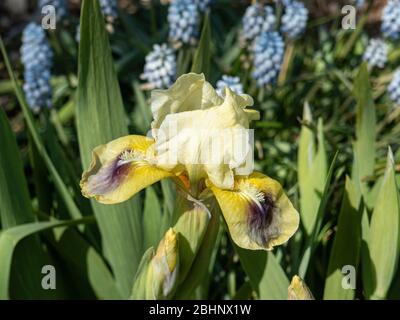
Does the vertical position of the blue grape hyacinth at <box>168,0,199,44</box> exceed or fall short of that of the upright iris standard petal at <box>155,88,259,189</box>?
it exceeds it

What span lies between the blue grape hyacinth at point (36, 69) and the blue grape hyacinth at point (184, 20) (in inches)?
16.6

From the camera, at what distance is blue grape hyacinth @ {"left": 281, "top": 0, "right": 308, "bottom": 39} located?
8.63 feet

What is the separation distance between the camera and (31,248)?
1980 millimetres

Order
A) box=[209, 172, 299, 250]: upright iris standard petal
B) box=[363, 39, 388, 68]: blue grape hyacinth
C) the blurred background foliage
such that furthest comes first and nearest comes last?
1. box=[363, 39, 388, 68]: blue grape hyacinth
2. the blurred background foliage
3. box=[209, 172, 299, 250]: upright iris standard petal

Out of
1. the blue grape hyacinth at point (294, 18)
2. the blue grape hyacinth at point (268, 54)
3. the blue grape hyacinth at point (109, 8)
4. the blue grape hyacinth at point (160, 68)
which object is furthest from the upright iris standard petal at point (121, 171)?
the blue grape hyacinth at point (294, 18)

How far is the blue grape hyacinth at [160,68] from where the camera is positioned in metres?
2.38

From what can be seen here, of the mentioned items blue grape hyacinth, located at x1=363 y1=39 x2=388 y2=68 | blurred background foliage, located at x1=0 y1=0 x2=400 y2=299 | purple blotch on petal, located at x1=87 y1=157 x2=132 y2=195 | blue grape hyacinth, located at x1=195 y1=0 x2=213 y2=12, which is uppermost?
blue grape hyacinth, located at x1=195 y1=0 x2=213 y2=12

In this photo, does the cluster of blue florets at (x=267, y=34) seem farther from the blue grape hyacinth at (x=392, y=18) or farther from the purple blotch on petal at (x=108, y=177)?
the purple blotch on petal at (x=108, y=177)

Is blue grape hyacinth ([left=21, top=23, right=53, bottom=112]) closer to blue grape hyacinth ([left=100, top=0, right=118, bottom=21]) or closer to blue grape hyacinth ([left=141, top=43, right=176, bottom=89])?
blue grape hyacinth ([left=100, top=0, right=118, bottom=21])

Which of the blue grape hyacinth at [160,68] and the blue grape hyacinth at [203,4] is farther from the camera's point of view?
the blue grape hyacinth at [203,4]

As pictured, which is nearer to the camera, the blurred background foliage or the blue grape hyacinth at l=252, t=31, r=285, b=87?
the blurred background foliage

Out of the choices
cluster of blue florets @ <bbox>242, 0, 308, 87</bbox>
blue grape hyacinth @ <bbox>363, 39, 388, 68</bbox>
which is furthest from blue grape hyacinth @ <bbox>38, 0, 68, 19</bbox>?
blue grape hyacinth @ <bbox>363, 39, 388, 68</bbox>
